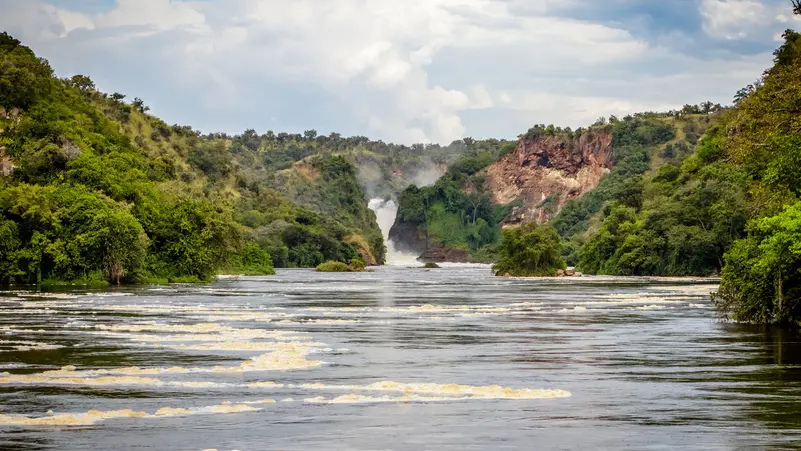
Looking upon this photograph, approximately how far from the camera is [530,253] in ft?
452

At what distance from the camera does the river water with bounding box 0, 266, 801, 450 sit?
1677 centimetres

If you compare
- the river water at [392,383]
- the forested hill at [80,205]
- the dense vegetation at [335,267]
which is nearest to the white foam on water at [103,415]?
the river water at [392,383]

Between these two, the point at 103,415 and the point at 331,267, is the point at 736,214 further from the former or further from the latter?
the point at 103,415

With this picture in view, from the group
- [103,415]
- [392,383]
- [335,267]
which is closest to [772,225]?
[392,383]

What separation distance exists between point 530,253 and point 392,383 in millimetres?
116064

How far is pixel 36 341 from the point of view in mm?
32062

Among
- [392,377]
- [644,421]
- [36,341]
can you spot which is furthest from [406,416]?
[36,341]

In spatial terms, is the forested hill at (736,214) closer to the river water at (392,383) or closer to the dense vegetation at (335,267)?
the river water at (392,383)

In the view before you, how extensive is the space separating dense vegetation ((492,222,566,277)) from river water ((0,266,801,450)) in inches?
3685

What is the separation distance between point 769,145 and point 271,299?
2955cm

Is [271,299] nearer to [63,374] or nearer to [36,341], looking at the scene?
[36,341]

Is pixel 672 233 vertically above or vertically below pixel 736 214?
below

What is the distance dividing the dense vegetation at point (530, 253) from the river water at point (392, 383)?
93.6 metres

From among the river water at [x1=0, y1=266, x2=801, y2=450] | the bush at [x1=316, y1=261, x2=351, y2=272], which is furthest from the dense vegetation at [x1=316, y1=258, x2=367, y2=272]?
the river water at [x1=0, y1=266, x2=801, y2=450]
